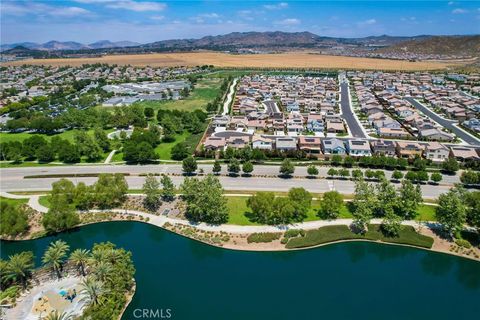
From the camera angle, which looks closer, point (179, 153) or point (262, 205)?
point (262, 205)

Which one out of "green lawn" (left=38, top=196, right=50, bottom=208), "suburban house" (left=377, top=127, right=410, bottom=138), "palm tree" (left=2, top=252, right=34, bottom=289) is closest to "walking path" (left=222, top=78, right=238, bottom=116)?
"suburban house" (left=377, top=127, right=410, bottom=138)

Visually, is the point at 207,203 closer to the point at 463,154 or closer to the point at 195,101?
the point at 463,154

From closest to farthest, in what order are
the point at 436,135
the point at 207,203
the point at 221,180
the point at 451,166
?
the point at 207,203 → the point at 221,180 → the point at 451,166 → the point at 436,135

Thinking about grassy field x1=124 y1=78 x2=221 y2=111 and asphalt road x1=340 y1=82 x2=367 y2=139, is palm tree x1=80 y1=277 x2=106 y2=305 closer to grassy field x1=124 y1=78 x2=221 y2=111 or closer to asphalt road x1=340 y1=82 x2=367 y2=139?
asphalt road x1=340 y1=82 x2=367 y2=139

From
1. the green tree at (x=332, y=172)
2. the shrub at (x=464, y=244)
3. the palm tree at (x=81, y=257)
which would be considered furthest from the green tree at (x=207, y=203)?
the shrub at (x=464, y=244)

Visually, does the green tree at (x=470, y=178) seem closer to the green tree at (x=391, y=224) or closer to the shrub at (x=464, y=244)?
the shrub at (x=464, y=244)

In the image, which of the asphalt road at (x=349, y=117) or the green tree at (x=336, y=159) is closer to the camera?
the green tree at (x=336, y=159)

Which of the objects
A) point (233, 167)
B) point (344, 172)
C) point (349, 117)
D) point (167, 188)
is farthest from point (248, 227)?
point (349, 117)
